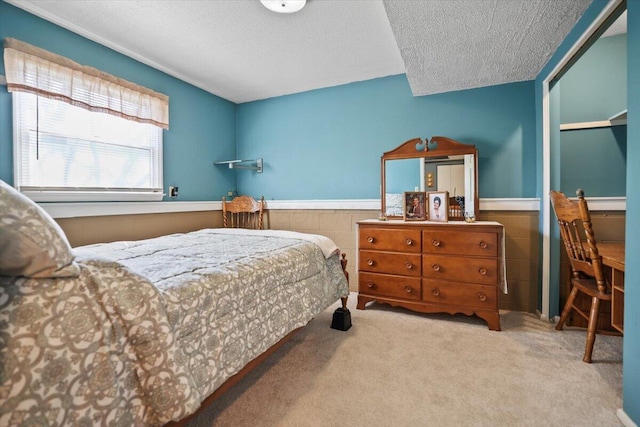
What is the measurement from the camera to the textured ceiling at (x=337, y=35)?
1.91 metres

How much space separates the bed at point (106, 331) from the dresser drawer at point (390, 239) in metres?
1.55

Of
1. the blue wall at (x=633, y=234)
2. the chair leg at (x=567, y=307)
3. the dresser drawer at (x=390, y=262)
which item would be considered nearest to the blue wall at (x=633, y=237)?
the blue wall at (x=633, y=234)

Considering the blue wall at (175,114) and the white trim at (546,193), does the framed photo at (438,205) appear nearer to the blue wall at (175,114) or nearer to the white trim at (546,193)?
the white trim at (546,193)

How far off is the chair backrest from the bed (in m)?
2.06

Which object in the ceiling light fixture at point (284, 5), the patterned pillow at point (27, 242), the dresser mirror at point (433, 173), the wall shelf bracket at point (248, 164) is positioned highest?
the ceiling light fixture at point (284, 5)

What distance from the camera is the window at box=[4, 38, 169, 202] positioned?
2.10 metres

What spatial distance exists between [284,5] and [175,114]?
1808 millimetres

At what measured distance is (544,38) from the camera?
2098 mm

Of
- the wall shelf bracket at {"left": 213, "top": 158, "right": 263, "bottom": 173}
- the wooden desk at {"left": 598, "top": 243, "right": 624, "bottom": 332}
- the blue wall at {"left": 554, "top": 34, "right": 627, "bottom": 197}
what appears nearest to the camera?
the wooden desk at {"left": 598, "top": 243, "right": 624, "bottom": 332}

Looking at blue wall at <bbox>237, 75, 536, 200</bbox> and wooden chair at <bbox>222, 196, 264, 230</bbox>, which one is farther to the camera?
wooden chair at <bbox>222, 196, 264, 230</bbox>

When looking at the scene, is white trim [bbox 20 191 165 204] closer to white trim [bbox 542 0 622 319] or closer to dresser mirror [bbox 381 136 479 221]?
dresser mirror [bbox 381 136 479 221]

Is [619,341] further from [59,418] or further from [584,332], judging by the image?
[59,418]

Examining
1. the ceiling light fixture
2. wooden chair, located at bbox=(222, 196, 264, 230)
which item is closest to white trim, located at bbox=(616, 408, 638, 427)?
the ceiling light fixture

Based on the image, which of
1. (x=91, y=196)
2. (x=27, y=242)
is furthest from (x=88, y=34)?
(x=27, y=242)
